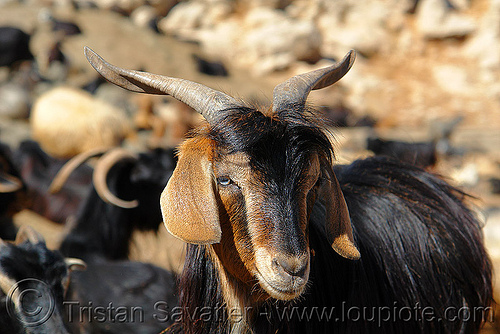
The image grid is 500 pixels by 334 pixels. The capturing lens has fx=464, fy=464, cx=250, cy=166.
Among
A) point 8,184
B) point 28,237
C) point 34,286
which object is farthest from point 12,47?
point 34,286

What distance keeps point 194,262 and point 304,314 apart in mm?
573

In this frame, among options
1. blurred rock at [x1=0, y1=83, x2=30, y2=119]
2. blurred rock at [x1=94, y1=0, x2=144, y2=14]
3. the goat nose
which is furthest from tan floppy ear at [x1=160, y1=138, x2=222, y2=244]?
blurred rock at [x1=94, y1=0, x2=144, y2=14]

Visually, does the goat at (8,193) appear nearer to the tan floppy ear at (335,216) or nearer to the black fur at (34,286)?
the black fur at (34,286)

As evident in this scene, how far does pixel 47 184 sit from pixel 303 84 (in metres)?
5.43

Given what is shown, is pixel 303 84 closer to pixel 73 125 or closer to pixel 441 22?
pixel 73 125

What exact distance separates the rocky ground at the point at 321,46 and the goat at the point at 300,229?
12476 millimetres

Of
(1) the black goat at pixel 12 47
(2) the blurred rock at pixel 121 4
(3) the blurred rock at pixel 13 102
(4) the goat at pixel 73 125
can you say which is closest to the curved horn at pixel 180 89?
(4) the goat at pixel 73 125

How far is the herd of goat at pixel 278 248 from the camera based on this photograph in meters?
1.80

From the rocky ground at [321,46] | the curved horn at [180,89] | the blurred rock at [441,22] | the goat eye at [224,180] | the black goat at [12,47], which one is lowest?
the goat eye at [224,180]

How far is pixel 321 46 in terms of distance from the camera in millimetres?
20344

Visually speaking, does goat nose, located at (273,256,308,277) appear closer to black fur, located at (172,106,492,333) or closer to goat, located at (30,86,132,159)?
black fur, located at (172,106,492,333)

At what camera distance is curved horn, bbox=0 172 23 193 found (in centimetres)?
583

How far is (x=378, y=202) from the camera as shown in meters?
2.63

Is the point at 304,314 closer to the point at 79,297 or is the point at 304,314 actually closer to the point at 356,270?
the point at 356,270
